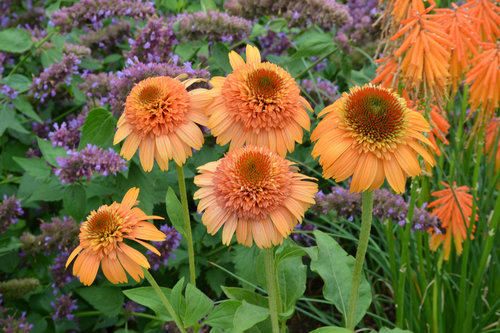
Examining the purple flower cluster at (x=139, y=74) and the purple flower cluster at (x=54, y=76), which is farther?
the purple flower cluster at (x=54, y=76)

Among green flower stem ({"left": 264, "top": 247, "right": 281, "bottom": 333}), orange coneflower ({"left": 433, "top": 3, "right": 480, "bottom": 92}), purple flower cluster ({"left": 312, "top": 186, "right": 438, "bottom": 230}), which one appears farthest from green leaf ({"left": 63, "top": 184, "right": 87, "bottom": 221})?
orange coneflower ({"left": 433, "top": 3, "right": 480, "bottom": 92})

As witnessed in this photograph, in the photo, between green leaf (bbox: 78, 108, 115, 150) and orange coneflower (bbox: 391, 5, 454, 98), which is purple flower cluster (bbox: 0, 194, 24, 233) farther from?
orange coneflower (bbox: 391, 5, 454, 98)

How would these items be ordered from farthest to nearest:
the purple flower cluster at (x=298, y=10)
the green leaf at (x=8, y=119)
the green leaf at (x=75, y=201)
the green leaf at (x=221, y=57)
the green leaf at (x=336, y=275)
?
the purple flower cluster at (x=298, y=10), the green leaf at (x=8, y=119), the green leaf at (x=221, y=57), the green leaf at (x=75, y=201), the green leaf at (x=336, y=275)

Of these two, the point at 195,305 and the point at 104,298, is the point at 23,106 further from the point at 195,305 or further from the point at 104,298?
the point at 195,305

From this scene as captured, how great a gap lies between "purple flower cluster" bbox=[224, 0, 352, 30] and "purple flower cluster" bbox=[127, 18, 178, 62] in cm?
45

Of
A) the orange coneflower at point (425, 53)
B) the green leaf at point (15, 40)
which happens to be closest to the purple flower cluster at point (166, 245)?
the orange coneflower at point (425, 53)

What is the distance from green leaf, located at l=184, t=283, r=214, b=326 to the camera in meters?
1.25

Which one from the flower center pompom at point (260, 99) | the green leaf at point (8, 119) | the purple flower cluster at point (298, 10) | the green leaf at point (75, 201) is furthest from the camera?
the purple flower cluster at point (298, 10)

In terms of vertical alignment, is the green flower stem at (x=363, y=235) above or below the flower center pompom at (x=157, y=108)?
below

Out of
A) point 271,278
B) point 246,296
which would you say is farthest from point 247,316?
point 246,296

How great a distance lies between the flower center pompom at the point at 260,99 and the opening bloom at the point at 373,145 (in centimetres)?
14

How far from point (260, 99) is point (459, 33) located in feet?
2.58

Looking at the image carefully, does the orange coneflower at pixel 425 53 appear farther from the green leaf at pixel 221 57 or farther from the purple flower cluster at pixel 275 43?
the purple flower cluster at pixel 275 43

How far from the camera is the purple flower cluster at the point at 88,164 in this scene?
6.01 feet
